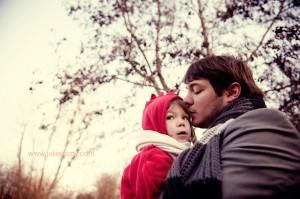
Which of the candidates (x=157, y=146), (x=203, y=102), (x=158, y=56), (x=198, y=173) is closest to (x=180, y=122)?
(x=157, y=146)

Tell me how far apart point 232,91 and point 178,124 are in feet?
1.91

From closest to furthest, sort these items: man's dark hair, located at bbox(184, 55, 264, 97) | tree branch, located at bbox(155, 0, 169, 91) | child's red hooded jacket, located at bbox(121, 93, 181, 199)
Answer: child's red hooded jacket, located at bbox(121, 93, 181, 199) → man's dark hair, located at bbox(184, 55, 264, 97) → tree branch, located at bbox(155, 0, 169, 91)

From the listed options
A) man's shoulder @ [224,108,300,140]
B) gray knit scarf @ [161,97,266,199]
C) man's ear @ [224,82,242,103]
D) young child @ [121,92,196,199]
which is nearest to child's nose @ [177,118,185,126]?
young child @ [121,92,196,199]

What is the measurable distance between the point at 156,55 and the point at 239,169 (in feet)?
31.3

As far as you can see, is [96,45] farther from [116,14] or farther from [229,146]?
[229,146]

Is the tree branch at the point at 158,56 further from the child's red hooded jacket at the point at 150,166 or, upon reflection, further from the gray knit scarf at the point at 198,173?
the gray knit scarf at the point at 198,173

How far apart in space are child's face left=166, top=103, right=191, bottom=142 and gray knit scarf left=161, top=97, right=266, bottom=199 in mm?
827

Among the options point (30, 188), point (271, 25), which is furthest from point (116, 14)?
point (30, 188)

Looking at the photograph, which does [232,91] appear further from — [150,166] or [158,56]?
[158,56]

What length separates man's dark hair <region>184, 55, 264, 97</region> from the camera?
6.50 feet

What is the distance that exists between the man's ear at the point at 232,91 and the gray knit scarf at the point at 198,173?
47 centimetres

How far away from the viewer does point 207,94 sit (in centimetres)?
197

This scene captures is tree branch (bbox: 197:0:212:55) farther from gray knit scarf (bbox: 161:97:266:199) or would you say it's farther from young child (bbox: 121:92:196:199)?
gray knit scarf (bbox: 161:97:266:199)

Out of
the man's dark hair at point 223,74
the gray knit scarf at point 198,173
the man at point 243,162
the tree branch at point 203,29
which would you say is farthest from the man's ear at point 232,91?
the tree branch at point 203,29
